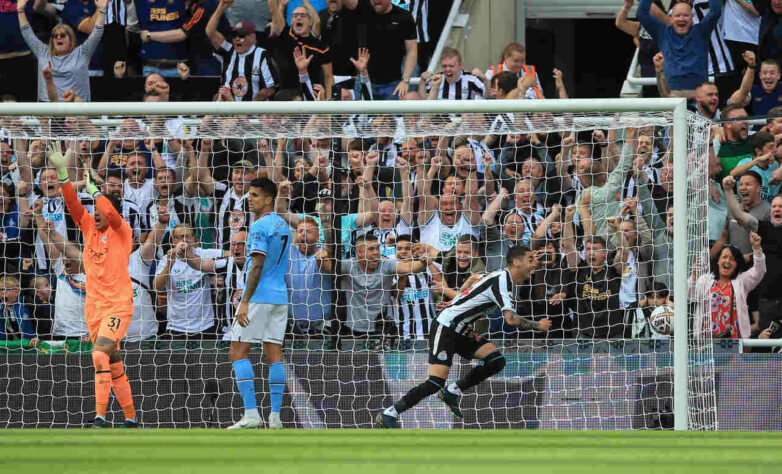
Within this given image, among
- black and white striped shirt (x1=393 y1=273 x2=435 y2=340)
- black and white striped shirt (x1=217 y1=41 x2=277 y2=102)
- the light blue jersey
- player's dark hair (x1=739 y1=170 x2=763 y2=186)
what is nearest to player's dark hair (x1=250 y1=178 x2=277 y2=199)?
the light blue jersey

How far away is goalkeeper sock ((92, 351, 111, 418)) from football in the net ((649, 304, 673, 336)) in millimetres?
3780

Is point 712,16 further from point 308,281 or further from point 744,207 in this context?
point 308,281

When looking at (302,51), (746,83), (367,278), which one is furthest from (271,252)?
(746,83)

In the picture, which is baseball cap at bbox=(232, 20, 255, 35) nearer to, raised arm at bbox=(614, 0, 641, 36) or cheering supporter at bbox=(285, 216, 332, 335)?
cheering supporter at bbox=(285, 216, 332, 335)

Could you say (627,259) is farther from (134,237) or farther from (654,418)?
(134,237)

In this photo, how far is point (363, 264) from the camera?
25.8 feet

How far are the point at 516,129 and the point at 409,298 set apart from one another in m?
1.46

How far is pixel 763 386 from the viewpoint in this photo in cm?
755

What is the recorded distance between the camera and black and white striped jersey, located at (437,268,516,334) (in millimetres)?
7422

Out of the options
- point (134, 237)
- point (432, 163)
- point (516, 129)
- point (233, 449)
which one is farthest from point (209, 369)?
point (233, 449)

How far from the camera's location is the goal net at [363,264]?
301 inches

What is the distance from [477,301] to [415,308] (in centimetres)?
62

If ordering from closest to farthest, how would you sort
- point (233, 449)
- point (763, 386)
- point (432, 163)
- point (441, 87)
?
point (233, 449), point (763, 386), point (432, 163), point (441, 87)

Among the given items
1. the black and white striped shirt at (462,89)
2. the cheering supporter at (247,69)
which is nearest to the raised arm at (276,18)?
the cheering supporter at (247,69)
